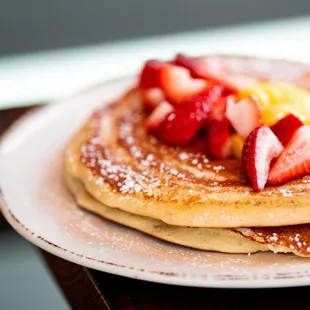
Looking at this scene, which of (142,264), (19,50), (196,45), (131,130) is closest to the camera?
(142,264)

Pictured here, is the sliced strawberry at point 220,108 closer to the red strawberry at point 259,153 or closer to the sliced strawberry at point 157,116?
the sliced strawberry at point 157,116

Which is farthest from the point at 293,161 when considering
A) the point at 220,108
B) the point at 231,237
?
the point at 220,108

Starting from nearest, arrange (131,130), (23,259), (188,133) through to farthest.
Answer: (23,259), (188,133), (131,130)

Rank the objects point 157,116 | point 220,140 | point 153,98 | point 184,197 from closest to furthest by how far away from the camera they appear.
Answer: point 184,197 → point 220,140 → point 157,116 → point 153,98

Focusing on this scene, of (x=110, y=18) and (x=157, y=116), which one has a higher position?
(x=157, y=116)

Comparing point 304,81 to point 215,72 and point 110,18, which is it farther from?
point 110,18

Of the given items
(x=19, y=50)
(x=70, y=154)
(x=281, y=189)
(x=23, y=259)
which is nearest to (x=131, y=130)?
(x=70, y=154)

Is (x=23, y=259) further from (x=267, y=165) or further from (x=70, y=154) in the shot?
(x=267, y=165)
